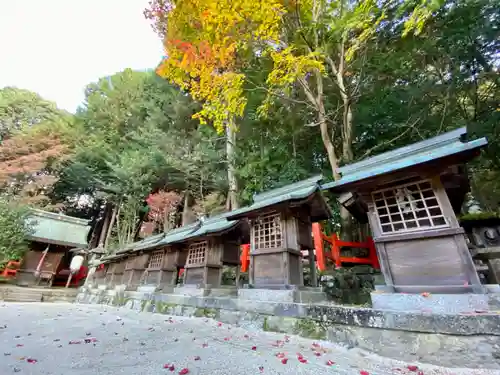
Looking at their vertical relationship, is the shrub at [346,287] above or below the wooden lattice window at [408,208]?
below

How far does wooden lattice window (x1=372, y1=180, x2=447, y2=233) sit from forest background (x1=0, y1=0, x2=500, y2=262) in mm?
3613

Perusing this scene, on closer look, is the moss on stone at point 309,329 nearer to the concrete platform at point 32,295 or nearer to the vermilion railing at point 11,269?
the concrete platform at point 32,295

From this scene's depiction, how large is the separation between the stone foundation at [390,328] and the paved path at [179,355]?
14cm

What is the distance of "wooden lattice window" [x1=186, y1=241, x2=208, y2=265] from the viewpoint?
7.04 metres

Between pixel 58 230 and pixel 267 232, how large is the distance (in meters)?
19.7

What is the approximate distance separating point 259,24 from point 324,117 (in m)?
4.14

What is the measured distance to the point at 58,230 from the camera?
17781mm

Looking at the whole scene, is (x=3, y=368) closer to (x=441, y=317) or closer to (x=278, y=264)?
(x=278, y=264)

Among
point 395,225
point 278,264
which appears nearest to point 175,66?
point 278,264

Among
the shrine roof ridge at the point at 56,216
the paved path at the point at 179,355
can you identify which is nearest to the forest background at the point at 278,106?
the shrine roof ridge at the point at 56,216

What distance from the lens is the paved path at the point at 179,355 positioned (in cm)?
244

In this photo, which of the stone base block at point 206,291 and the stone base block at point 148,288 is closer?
the stone base block at point 206,291

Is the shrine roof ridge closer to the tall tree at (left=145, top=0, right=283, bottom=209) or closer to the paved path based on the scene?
the tall tree at (left=145, top=0, right=283, bottom=209)

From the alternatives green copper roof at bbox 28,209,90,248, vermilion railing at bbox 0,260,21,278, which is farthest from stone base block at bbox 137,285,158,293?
green copper roof at bbox 28,209,90,248
